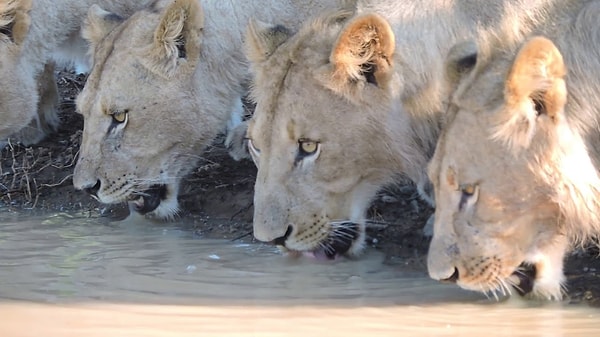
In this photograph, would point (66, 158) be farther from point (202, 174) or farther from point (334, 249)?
point (334, 249)

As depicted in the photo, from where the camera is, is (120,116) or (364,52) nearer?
(364,52)

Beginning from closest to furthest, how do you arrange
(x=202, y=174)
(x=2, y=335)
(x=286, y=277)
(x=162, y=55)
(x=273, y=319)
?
1. (x=2, y=335)
2. (x=273, y=319)
3. (x=286, y=277)
4. (x=162, y=55)
5. (x=202, y=174)

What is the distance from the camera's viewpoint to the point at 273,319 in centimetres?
452

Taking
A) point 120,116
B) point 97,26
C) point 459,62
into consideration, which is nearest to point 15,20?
point 97,26

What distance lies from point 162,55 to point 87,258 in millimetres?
1124

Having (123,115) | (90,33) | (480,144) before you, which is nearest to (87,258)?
(123,115)

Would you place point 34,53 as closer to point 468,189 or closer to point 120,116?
point 120,116

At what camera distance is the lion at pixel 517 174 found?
4316 millimetres

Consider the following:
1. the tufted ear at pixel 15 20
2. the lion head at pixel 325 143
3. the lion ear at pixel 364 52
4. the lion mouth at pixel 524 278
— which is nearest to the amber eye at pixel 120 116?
the lion head at pixel 325 143

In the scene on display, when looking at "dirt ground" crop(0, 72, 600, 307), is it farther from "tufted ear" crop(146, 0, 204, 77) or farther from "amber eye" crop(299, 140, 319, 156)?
"tufted ear" crop(146, 0, 204, 77)

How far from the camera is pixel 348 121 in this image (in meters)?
5.16

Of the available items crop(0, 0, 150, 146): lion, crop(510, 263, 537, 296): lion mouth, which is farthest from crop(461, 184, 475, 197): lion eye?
crop(0, 0, 150, 146): lion

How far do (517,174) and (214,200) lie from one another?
8.04 ft

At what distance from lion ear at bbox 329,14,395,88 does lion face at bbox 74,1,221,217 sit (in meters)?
1.29
